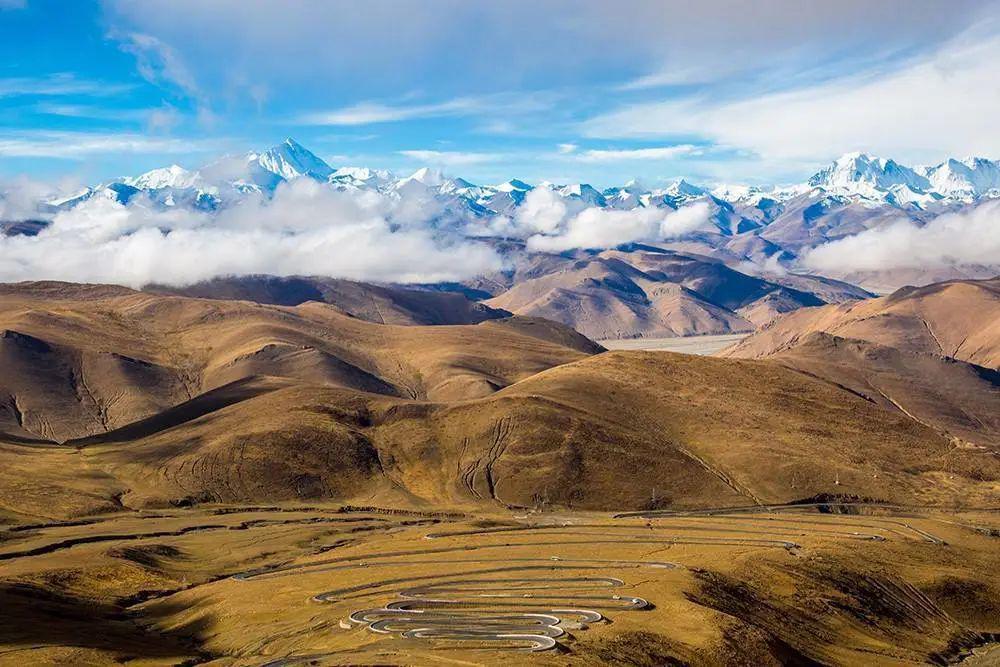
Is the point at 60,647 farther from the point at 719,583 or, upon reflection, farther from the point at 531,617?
the point at 719,583

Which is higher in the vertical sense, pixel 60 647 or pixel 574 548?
pixel 60 647

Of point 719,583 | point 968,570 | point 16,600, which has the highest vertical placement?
point 16,600

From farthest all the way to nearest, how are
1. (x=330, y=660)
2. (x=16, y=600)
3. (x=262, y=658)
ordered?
(x=16, y=600)
(x=262, y=658)
(x=330, y=660)

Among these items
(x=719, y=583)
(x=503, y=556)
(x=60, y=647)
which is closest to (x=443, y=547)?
(x=503, y=556)

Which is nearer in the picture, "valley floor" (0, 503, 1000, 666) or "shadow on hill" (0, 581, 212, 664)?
"valley floor" (0, 503, 1000, 666)

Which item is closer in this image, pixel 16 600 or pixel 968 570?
pixel 16 600

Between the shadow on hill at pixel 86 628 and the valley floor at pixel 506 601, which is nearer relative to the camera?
the valley floor at pixel 506 601

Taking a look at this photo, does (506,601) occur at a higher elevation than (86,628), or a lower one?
lower

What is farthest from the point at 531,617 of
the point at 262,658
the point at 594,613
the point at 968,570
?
the point at 968,570

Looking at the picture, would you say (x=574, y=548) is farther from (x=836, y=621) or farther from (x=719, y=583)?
(x=836, y=621)

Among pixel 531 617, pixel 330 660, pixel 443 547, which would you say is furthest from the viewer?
pixel 443 547

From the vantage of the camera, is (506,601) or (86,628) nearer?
(86,628)
